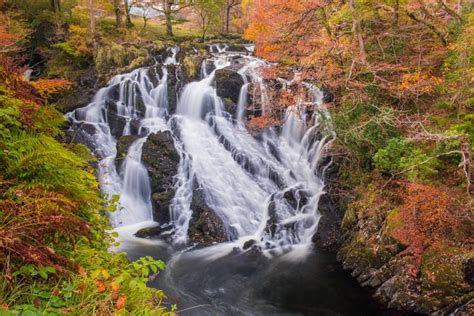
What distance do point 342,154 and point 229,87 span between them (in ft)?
23.6

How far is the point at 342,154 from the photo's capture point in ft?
43.9

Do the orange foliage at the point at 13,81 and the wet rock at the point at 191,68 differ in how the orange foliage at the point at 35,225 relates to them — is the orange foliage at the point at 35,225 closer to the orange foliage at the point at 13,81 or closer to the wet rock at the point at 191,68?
the orange foliage at the point at 13,81

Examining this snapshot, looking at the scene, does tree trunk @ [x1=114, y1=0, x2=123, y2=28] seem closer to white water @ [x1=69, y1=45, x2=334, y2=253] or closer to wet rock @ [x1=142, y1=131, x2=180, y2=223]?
white water @ [x1=69, y1=45, x2=334, y2=253]

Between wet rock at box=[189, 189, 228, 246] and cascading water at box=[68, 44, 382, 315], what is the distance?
186 millimetres

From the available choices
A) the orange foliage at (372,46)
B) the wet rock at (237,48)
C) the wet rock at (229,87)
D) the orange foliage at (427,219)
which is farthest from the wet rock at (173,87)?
the orange foliage at (427,219)

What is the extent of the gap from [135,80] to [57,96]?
4.06 metres

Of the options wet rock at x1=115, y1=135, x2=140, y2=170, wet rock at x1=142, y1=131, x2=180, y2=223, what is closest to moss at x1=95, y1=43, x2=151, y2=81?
wet rock at x1=115, y1=135, x2=140, y2=170

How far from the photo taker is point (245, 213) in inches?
516

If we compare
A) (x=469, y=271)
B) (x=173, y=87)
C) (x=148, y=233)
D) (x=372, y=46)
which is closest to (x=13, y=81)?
(x=148, y=233)

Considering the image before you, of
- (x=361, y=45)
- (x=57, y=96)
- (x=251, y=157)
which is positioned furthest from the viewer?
(x=57, y=96)

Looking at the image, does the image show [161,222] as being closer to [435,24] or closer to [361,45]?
[361,45]

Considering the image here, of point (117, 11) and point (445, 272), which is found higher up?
point (117, 11)

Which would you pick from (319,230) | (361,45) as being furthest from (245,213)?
(361,45)

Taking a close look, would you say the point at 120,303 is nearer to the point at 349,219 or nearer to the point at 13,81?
the point at 13,81
